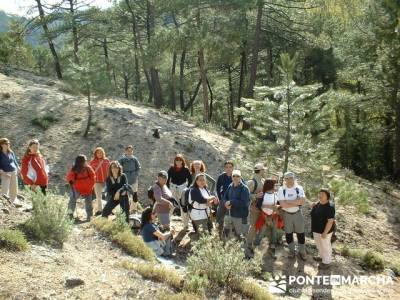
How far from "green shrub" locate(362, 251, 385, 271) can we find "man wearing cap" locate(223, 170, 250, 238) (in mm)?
3400

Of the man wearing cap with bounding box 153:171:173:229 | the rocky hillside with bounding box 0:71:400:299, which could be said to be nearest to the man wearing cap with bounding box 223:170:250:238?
the rocky hillside with bounding box 0:71:400:299

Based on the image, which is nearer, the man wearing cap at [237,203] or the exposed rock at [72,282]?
the exposed rock at [72,282]

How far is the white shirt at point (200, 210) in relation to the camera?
9438 mm

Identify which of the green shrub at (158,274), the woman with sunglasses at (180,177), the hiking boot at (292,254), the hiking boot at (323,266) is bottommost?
the hiking boot at (323,266)

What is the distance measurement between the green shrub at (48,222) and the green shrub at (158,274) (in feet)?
3.77

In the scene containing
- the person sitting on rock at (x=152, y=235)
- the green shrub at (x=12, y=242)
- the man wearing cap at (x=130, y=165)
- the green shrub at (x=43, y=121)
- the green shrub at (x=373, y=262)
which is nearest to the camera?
the green shrub at (x=12, y=242)

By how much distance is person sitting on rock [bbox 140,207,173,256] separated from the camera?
28.5 feet

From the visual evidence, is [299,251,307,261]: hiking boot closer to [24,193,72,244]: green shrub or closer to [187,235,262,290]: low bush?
[187,235,262,290]: low bush

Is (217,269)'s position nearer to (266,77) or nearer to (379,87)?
(379,87)

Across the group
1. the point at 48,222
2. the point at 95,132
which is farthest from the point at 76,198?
the point at 95,132

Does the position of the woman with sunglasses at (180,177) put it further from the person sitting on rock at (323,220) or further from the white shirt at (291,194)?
the person sitting on rock at (323,220)

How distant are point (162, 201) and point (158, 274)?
2.84 metres

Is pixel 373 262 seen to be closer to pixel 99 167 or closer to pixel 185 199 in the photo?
pixel 185 199

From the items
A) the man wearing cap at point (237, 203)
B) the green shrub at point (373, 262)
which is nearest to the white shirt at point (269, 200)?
the man wearing cap at point (237, 203)
